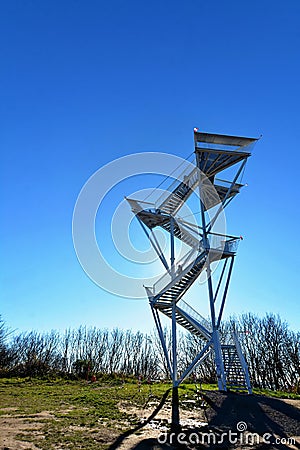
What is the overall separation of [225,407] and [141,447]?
14.5ft

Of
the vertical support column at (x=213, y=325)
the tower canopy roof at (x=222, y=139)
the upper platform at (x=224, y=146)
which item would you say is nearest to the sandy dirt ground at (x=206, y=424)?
the vertical support column at (x=213, y=325)

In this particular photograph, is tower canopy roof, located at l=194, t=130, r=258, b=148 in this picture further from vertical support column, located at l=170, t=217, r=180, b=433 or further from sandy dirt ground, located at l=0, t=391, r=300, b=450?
sandy dirt ground, located at l=0, t=391, r=300, b=450

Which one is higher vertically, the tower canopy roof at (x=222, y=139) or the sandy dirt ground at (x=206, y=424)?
the tower canopy roof at (x=222, y=139)

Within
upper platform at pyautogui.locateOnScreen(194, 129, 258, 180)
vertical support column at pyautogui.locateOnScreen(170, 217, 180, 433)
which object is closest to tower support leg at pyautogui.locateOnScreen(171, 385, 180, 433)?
vertical support column at pyautogui.locateOnScreen(170, 217, 180, 433)

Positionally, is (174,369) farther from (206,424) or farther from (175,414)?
(206,424)

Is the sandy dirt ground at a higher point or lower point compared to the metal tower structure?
lower

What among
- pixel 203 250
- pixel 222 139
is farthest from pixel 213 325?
pixel 222 139

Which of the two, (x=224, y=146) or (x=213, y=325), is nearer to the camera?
(x=213, y=325)

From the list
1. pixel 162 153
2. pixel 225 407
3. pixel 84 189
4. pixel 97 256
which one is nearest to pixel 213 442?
pixel 225 407

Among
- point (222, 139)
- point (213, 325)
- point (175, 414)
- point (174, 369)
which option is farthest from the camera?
point (174, 369)

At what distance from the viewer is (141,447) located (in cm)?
623

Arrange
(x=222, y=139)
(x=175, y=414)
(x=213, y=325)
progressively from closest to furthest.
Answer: (x=175, y=414) → (x=213, y=325) → (x=222, y=139)

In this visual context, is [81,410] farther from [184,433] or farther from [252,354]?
[252,354]

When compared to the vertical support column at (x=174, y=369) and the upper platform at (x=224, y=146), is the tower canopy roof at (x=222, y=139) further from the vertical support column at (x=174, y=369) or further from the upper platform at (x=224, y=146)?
the vertical support column at (x=174, y=369)
